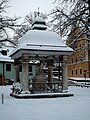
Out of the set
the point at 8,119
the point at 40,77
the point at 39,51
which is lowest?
the point at 8,119

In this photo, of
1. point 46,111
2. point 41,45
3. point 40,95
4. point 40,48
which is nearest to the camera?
point 46,111

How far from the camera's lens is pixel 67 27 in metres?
25.4

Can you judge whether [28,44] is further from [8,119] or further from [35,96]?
[8,119]

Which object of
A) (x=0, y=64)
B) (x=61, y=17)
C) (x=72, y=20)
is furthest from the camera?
(x=0, y=64)

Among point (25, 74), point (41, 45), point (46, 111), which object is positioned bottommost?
point (46, 111)

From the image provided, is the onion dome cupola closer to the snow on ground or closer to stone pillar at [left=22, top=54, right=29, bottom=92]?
stone pillar at [left=22, top=54, right=29, bottom=92]

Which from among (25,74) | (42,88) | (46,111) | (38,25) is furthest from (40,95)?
(46,111)

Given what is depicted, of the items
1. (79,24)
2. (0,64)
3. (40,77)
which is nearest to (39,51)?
(40,77)

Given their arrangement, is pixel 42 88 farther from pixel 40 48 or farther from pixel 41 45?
pixel 41 45

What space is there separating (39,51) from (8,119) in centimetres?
1175

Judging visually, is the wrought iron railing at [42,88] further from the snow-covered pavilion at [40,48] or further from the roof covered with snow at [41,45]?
the roof covered with snow at [41,45]

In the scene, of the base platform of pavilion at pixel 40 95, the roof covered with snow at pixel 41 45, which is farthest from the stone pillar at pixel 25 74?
the base platform of pavilion at pixel 40 95

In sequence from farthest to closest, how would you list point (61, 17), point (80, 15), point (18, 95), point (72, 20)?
1. point (61, 17)
2. point (72, 20)
3. point (80, 15)
4. point (18, 95)

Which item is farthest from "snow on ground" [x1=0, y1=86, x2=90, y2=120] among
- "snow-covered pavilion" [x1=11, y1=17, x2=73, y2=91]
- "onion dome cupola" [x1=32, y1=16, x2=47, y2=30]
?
"onion dome cupola" [x1=32, y1=16, x2=47, y2=30]
